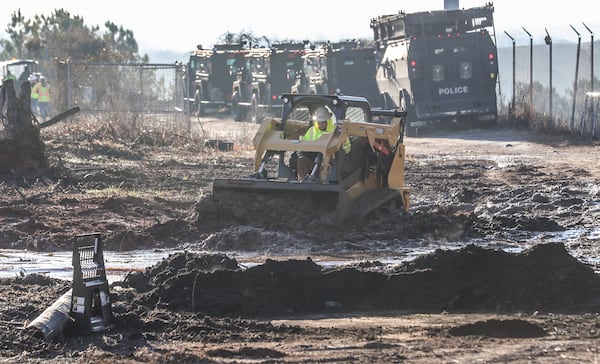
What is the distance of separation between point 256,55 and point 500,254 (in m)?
31.3

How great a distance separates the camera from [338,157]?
13.6m

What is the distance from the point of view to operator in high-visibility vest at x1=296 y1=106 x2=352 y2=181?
13.8 meters

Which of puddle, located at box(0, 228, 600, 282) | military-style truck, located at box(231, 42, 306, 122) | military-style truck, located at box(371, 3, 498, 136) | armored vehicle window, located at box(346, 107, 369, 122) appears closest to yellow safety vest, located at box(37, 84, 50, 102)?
military-style truck, located at box(231, 42, 306, 122)

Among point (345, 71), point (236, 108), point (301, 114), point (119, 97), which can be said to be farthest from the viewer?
point (236, 108)

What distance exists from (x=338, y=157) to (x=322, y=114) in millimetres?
634

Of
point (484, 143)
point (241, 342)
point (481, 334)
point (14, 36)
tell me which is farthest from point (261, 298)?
point (14, 36)

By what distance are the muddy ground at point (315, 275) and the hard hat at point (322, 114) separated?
1152 mm

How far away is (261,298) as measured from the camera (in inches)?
364

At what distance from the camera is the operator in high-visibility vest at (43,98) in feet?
108

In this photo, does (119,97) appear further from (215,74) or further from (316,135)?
(215,74)

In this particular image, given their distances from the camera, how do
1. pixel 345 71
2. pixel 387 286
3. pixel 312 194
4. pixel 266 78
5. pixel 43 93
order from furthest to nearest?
pixel 266 78 < pixel 345 71 < pixel 43 93 < pixel 312 194 < pixel 387 286

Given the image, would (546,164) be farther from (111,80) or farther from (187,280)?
(187,280)

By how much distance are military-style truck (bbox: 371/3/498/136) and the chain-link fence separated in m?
6.30

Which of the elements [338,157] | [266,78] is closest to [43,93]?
[266,78]
